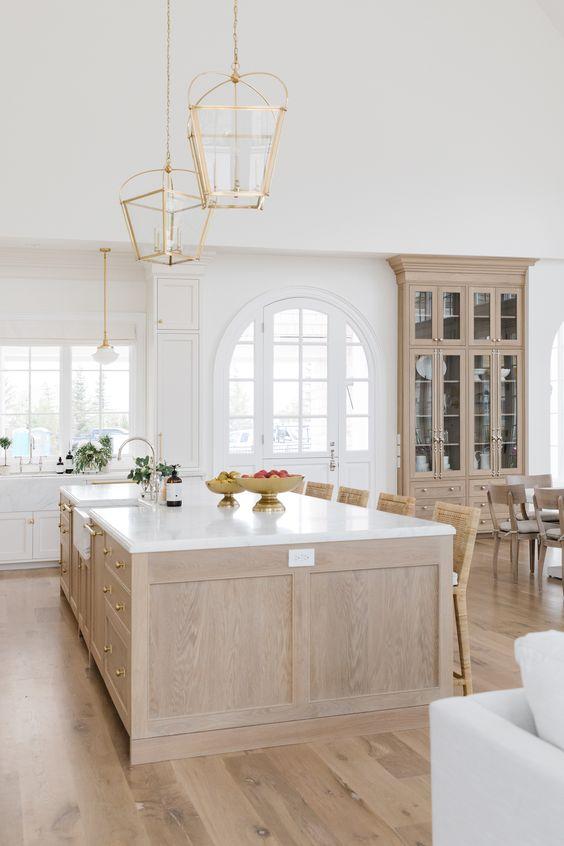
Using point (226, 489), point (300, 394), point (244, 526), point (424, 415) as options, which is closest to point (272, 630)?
point (244, 526)

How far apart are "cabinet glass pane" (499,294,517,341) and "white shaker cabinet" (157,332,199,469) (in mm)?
3275

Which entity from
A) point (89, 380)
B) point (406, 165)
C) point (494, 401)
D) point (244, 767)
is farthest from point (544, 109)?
point (244, 767)

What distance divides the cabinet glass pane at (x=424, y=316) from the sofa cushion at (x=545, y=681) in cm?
711

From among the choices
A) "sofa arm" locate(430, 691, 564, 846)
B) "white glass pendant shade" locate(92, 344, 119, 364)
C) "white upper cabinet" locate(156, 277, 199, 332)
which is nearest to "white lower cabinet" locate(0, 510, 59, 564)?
"white glass pendant shade" locate(92, 344, 119, 364)

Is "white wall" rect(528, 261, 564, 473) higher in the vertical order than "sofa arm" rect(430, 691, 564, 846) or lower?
higher

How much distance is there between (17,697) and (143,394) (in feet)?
15.8

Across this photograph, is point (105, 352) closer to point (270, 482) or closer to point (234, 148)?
point (270, 482)

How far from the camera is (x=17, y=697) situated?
13.7ft

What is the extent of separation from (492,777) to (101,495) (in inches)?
170

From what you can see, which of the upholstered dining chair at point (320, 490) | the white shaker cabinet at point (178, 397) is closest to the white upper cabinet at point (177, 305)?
the white shaker cabinet at point (178, 397)

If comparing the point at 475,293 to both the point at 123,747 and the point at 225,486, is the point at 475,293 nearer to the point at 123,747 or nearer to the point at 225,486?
the point at 225,486

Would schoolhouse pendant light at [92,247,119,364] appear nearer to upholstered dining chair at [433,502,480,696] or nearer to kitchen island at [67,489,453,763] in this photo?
kitchen island at [67,489,453,763]

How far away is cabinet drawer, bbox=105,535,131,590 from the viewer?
3.46 meters

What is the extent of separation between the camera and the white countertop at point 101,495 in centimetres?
537
